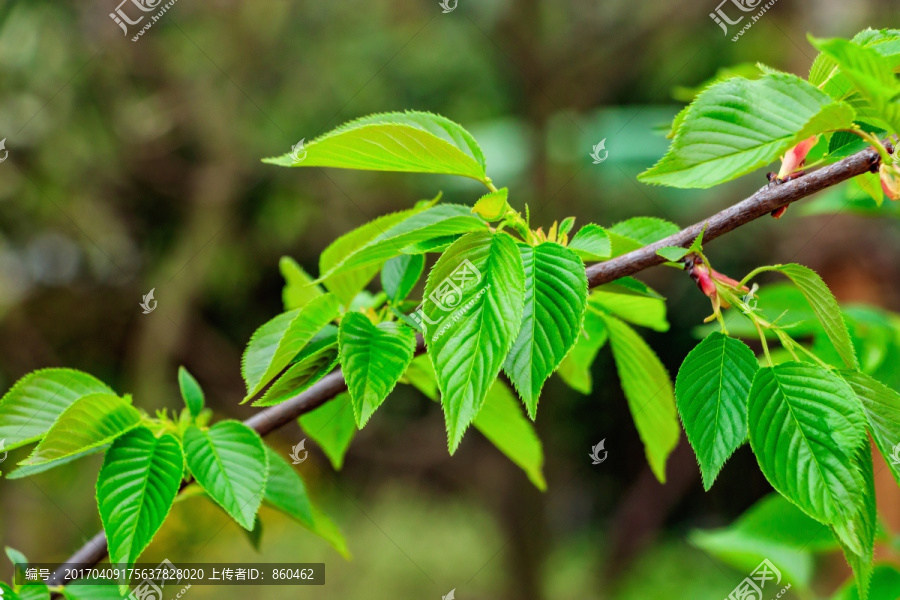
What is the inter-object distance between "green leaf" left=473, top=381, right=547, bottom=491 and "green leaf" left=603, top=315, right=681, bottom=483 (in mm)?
86

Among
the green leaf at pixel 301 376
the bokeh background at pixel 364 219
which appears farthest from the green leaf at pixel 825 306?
the bokeh background at pixel 364 219

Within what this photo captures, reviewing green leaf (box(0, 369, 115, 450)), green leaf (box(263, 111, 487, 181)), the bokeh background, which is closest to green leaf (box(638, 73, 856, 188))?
green leaf (box(263, 111, 487, 181))

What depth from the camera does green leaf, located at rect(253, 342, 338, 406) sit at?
342 millimetres

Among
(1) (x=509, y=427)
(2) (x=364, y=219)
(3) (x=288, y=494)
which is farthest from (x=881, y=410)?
(2) (x=364, y=219)

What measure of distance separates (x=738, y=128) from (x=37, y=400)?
Answer: 43cm

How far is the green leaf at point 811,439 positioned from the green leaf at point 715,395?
0.5 inches

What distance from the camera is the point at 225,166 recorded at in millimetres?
3045

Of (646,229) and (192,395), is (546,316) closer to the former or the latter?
(646,229)

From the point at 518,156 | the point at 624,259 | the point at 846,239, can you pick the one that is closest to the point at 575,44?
the point at 518,156

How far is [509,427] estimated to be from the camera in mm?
534

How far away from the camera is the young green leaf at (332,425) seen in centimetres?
53

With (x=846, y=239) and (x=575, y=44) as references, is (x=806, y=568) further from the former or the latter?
(x=575, y=44)

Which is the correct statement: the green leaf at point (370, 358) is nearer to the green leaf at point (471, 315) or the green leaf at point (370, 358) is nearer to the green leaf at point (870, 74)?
the green leaf at point (471, 315)

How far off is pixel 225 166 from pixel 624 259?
296 centimetres
